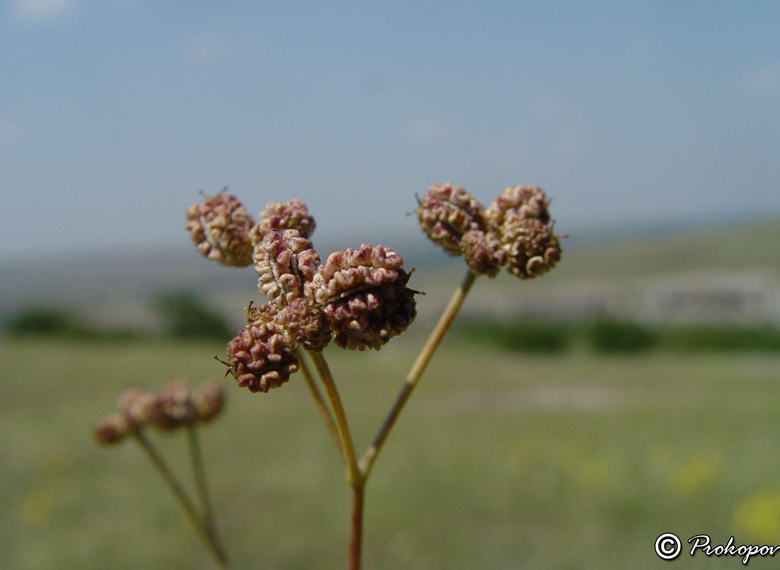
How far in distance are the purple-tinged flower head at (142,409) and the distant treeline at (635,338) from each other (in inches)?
1651

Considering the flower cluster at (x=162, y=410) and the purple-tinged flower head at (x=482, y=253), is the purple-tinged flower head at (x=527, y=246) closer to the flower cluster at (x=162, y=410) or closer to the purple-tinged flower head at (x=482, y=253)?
the purple-tinged flower head at (x=482, y=253)

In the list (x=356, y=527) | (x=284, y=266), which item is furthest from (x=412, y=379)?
(x=284, y=266)

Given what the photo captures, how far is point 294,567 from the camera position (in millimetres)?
14594

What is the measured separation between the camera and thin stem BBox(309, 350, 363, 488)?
63.3 inches

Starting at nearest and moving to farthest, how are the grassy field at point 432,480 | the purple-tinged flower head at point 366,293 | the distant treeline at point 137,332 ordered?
the purple-tinged flower head at point 366,293
the grassy field at point 432,480
the distant treeline at point 137,332

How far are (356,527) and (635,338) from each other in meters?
44.0

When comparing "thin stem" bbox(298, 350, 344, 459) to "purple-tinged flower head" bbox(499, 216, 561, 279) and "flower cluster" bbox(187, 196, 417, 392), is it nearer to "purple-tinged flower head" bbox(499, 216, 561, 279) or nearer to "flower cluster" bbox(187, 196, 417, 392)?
"flower cluster" bbox(187, 196, 417, 392)

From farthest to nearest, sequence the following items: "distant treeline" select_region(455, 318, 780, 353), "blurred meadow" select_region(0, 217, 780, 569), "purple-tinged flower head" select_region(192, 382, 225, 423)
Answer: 1. "distant treeline" select_region(455, 318, 780, 353)
2. "blurred meadow" select_region(0, 217, 780, 569)
3. "purple-tinged flower head" select_region(192, 382, 225, 423)

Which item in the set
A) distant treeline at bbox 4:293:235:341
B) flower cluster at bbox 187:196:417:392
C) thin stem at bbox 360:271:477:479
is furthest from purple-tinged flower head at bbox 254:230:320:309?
distant treeline at bbox 4:293:235:341

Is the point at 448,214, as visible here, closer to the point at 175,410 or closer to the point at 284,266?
the point at 284,266

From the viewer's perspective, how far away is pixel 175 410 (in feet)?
10.3

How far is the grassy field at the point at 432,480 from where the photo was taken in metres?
14.5

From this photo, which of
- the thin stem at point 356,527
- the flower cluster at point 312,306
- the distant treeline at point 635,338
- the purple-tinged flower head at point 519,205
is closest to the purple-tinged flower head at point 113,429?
the thin stem at point 356,527

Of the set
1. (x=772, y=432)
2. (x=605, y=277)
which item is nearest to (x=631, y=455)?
(x=772, y=432)
